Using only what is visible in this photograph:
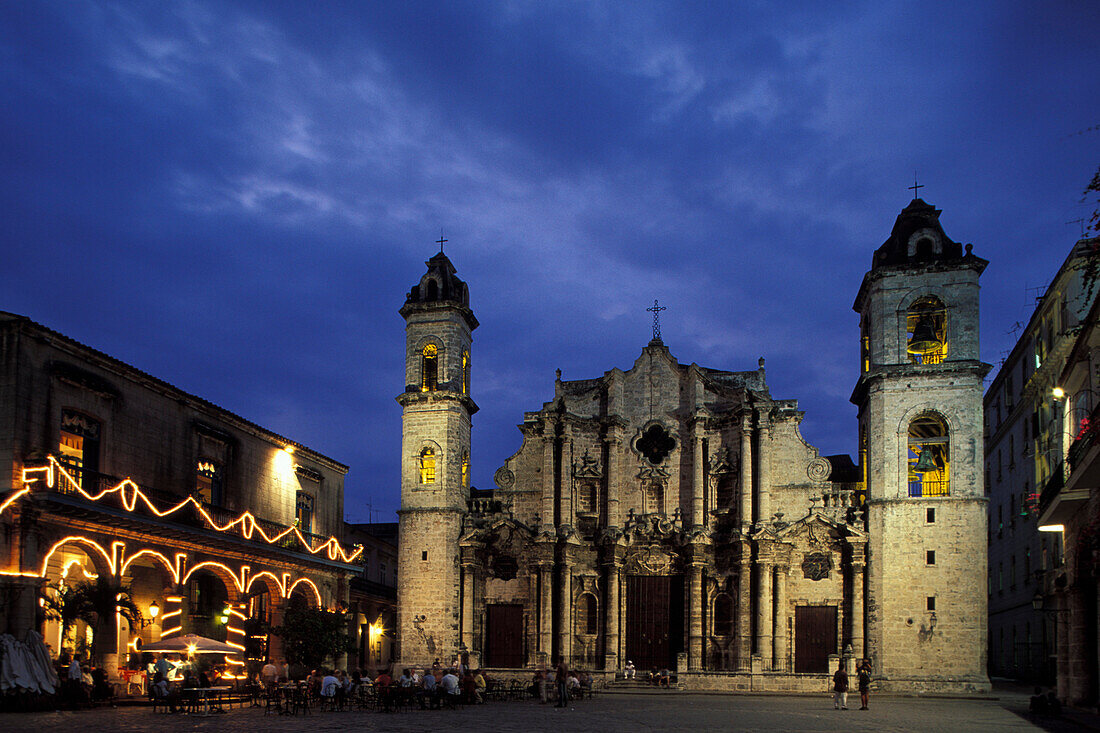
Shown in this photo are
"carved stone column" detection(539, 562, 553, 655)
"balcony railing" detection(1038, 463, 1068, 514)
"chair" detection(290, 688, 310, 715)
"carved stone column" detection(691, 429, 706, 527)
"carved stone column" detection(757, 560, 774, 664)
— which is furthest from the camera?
"carved stone column" detection(691, 429, 706, 527)

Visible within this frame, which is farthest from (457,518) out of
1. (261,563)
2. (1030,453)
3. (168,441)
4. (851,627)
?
(1030,453)

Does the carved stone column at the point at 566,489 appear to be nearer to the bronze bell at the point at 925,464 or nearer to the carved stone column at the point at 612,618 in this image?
the carved stone column at the point at 612,618

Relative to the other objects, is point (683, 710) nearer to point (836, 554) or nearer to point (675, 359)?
point (836, 554)

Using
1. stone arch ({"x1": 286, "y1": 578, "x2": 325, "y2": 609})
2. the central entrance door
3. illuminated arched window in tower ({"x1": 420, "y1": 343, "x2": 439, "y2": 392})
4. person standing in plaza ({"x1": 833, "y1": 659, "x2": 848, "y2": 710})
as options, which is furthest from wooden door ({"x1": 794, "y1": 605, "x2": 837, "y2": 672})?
stone arch ({"x1": 286, "y1": 578, "x2": 325, "y2": 609})

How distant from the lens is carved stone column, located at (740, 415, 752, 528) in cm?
3934

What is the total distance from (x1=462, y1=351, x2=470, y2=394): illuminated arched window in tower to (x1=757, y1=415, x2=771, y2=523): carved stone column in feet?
42.4

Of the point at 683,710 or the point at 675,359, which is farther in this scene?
the point at 675,359

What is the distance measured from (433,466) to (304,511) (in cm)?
560

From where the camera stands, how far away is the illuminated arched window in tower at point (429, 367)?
140 ft

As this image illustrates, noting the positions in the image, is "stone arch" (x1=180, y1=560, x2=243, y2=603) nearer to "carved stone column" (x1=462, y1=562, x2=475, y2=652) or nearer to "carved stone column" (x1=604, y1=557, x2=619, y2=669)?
"carved stone column" (x1=462, y1=562, x2=475, y2=652)

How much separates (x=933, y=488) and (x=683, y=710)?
1603 cm

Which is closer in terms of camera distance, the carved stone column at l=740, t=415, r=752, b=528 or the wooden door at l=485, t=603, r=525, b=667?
the carved stone column at l=740, t=415, r=752, b=528

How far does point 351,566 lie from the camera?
3984cm

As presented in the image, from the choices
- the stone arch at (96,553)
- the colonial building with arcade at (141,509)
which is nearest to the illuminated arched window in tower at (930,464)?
the colonial building with arcade at (141,509)
